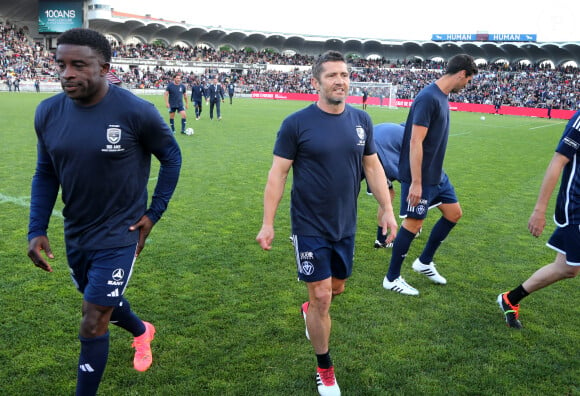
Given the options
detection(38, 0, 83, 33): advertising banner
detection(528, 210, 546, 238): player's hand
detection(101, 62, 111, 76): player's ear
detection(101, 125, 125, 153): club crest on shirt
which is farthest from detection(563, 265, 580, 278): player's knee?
detection(38, 0, 83, 33): advertising banner

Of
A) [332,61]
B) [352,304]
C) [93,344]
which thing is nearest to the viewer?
[93,344]

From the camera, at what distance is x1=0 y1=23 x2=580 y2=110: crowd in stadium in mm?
45906

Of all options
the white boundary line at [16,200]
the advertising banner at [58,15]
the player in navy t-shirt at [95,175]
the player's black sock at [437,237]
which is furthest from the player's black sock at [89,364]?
the advertising banner at [58,15]

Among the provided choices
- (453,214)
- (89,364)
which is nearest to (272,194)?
(89,364)

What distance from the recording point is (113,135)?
2730 millimetres

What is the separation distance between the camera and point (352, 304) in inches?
185

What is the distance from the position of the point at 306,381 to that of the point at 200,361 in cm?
83

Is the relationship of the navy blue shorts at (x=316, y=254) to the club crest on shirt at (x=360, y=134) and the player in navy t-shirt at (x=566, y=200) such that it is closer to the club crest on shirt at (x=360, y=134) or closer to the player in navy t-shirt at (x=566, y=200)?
the club crest on shirt at (x=360, y=134)

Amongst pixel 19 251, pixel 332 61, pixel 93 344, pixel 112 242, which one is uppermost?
pixel 332 61

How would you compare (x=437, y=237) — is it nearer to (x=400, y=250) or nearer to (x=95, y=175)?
(x=400, y=250)

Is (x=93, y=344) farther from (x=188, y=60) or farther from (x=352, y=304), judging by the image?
(x=188, y=60)

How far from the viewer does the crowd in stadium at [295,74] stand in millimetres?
45906

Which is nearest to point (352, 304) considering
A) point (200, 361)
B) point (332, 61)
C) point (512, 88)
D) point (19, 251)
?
point (200, 361)

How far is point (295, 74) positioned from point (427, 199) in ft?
209
